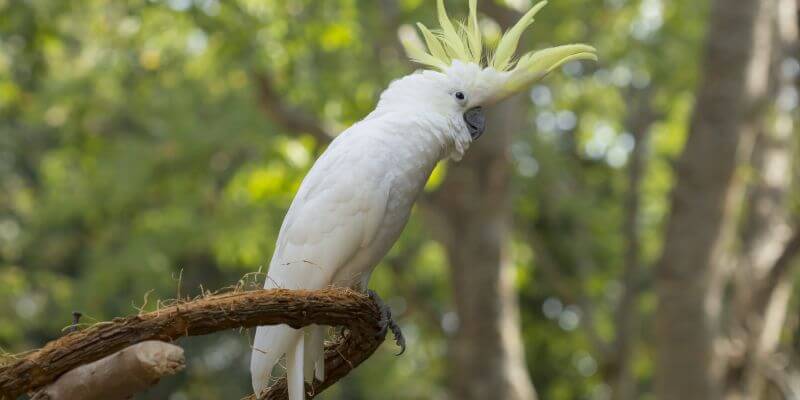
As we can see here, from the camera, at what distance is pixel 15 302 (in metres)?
8.42

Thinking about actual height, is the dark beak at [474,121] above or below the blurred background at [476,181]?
below

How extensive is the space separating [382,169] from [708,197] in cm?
358

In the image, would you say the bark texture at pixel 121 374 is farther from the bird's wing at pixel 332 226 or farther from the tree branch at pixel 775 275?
the tree branch at pixel 775 275

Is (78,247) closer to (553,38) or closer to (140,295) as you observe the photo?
(140,295)

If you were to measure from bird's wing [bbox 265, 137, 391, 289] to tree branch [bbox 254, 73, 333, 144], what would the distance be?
3.85 m

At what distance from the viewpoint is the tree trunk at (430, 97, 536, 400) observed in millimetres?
6332

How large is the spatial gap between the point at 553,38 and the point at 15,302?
4.79m

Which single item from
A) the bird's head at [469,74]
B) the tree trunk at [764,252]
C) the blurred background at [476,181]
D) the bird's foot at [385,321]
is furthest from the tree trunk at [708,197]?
the bird's foot at [385,321]

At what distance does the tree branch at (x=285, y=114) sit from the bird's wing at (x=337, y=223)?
12.6 ft

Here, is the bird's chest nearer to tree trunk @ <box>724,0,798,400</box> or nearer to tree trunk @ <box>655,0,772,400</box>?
tree trunk @ <box>655,0,772,400</box>

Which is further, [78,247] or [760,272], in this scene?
[78,247]

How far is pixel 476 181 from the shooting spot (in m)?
6.41

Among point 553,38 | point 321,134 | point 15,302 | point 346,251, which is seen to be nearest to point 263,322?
point 346,251

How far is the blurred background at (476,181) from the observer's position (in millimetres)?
6020
